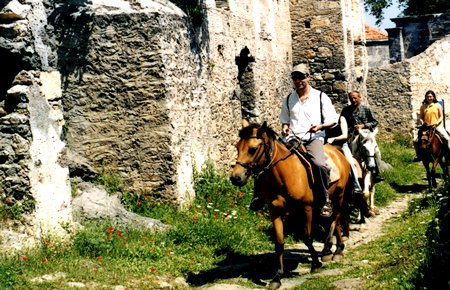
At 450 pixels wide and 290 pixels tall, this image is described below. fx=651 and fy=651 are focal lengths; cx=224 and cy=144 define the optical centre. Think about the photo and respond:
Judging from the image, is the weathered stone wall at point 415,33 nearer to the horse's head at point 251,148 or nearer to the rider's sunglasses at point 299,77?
the rider's sunglasses at point 299,77

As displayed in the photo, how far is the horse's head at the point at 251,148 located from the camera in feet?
22.4

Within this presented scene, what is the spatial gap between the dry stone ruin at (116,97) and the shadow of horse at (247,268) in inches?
52.0

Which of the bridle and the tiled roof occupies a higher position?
the tiled roof

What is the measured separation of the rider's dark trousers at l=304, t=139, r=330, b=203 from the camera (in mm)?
7512

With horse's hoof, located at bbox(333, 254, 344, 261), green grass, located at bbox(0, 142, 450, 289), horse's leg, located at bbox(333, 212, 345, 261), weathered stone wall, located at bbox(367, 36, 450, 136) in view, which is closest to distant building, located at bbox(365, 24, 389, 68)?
weathered stone wall, located at bbox(367, 36, 450, 136)

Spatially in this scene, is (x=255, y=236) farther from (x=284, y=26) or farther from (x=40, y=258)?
(x=284, y=26)

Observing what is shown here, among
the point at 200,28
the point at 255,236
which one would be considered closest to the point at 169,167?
the point at 255,236

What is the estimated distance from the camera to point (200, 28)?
440 inches

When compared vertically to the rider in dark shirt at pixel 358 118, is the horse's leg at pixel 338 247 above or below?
below

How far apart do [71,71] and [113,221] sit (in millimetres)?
2427

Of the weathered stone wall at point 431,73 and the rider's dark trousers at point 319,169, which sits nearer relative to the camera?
the rider's dark trousers at point 319,169

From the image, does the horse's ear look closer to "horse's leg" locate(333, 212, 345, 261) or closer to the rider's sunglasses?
the rider's sunglasses

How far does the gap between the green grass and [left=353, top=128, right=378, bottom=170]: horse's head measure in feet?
3.41

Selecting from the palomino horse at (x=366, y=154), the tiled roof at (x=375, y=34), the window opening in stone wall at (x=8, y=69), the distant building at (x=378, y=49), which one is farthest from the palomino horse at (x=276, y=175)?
the tiled roof at (x=375, y=34)
